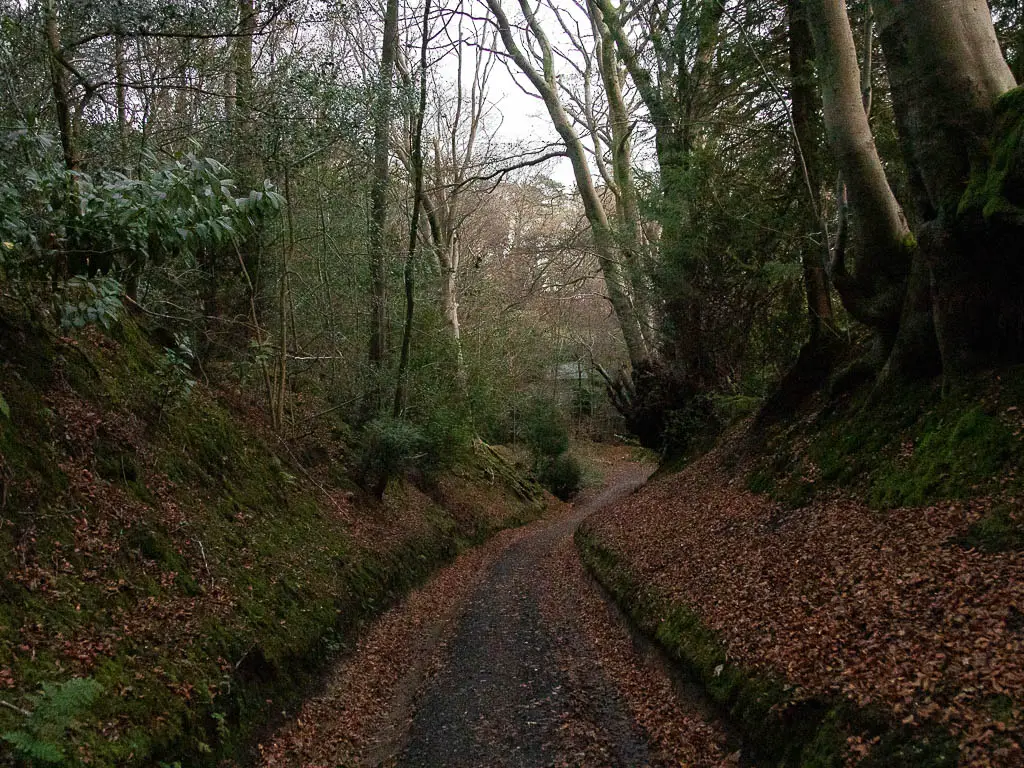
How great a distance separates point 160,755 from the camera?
4.47 metres

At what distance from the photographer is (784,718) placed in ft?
14.8

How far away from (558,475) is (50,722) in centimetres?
2642

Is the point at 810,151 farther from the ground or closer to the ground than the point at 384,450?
farther from the ground

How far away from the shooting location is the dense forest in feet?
16.4

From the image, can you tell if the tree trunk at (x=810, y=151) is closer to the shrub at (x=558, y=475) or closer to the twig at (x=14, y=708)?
Answer: the twig at (x=14, y=708)

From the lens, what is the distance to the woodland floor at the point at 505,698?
5.46 m

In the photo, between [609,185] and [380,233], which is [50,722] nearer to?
[380,233]

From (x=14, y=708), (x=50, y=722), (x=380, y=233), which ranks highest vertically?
(x=380, y=233)

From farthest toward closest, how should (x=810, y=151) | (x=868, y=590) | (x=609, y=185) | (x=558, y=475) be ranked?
(x=558, y=475) → (x=609, y=185) → (x=810, y=151) → (x=868, y=590)

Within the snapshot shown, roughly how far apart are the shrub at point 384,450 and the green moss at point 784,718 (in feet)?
24.7

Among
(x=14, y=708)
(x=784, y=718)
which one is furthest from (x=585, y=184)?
(x=14, y=708)

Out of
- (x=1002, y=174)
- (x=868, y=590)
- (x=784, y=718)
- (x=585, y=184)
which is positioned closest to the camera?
(x=784, y=718)

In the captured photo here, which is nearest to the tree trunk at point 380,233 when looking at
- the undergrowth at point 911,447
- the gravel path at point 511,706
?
the gravel path at point 511,706

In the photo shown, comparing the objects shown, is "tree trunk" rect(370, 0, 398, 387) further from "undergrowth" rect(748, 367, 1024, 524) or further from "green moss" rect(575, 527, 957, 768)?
"green moss" rect(575, 527, 957, 768)
